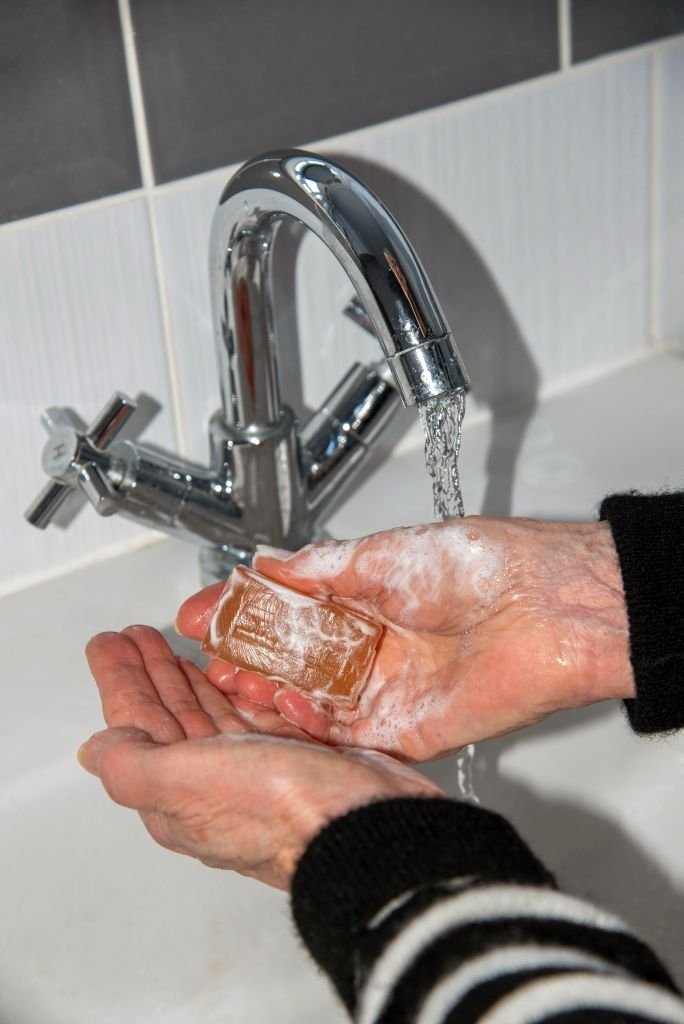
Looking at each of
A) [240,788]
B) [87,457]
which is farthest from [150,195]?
[240,788]

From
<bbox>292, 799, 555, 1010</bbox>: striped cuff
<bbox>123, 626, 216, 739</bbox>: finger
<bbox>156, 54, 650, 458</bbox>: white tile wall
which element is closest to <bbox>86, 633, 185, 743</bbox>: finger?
<bbox>123, 626, 216, 739</bbox>: finger

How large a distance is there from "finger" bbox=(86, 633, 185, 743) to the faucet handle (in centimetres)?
9

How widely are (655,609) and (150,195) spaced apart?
1.37 feet

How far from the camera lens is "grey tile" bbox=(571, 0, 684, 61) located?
3.14 ft

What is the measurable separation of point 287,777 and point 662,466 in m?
0.51

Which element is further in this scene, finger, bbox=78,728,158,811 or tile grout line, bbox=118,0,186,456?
tile grout line, bbox=118,0,186,456

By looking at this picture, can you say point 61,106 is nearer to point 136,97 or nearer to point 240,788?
point 136,97

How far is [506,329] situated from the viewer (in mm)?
1022

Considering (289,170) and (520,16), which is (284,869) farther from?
Answer: (520,16)

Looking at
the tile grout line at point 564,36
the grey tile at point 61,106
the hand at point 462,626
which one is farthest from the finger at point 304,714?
the tile grout line at point 564,36

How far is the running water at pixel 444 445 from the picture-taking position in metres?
0.64

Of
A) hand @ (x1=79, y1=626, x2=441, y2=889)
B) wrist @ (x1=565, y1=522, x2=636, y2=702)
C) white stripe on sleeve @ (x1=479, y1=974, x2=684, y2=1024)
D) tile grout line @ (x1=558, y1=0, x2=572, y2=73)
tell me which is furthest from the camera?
tile grout line @ (x1=558, y1=0, x2=572, y2=73)

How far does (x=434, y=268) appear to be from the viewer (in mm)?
959

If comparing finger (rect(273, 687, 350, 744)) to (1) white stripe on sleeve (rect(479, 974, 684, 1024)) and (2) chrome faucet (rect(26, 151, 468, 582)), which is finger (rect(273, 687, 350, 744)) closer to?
(2) chrome faucet (rect(26, 151, 468, 582))
